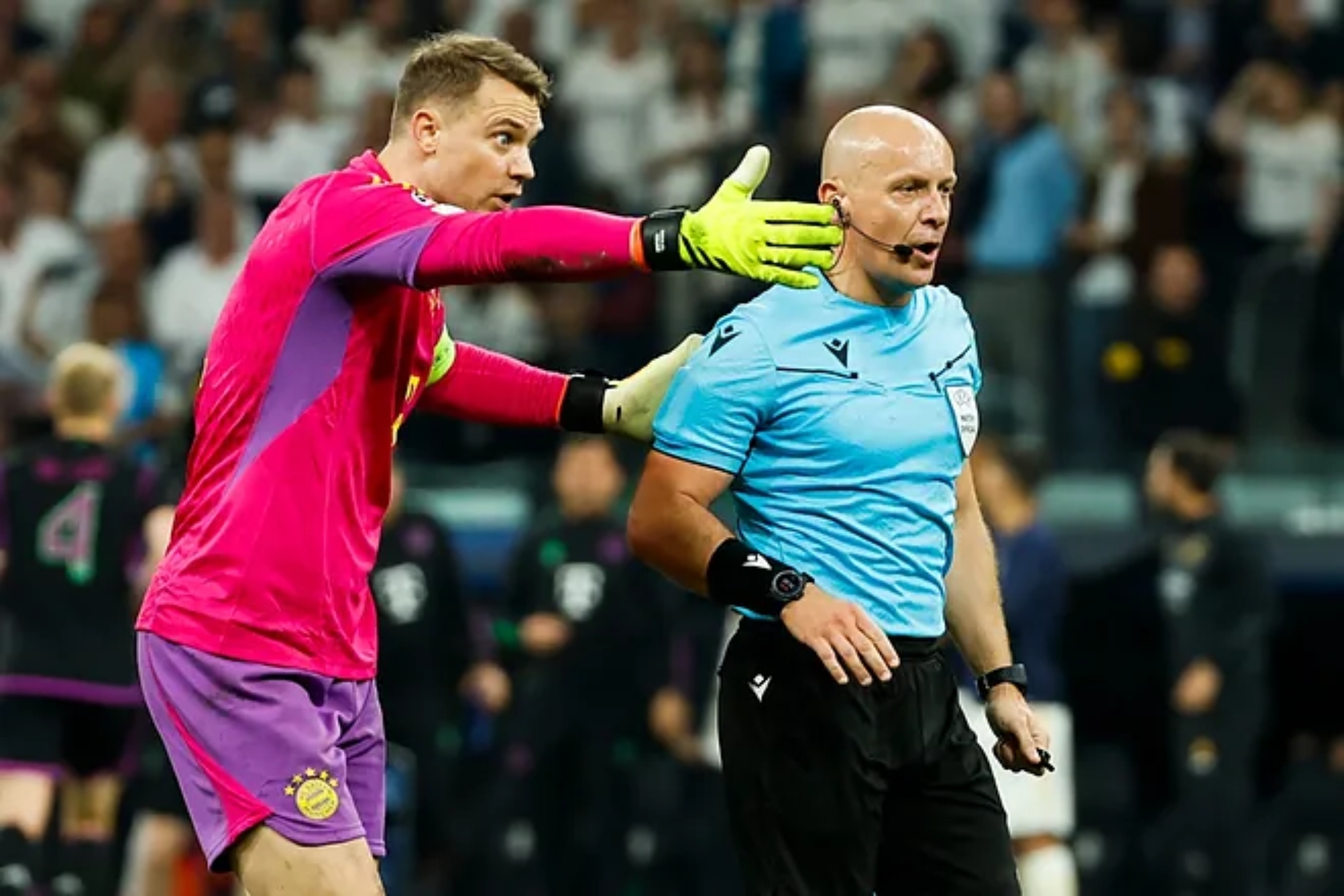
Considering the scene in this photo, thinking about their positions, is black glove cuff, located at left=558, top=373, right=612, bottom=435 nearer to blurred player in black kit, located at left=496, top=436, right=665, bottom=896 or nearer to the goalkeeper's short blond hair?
the goalkeeper's short blond hair

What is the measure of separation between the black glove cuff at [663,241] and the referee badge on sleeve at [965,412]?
124cm

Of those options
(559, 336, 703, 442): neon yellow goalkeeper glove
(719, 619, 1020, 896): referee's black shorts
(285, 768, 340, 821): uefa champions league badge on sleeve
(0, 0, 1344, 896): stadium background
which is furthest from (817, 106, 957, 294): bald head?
(0, 0, 1344, 896): stadium background

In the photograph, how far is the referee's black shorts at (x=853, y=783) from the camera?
5.67 meters

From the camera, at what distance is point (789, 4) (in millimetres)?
14109

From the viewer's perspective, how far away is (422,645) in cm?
1106

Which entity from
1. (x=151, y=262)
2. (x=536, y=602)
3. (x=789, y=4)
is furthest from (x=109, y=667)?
(x=789, y=4)

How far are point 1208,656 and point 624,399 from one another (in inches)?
223

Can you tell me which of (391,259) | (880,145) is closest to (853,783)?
(880,145)

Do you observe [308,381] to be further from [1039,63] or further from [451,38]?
[1039,63]

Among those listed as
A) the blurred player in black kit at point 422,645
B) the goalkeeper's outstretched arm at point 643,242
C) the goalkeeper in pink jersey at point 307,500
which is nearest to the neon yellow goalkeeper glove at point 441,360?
the goalkeeper in pink jersey at point 307,500

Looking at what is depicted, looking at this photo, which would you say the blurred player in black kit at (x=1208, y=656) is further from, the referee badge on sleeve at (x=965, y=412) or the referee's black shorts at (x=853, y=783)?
the referee's black shorts at (x=853, y=783)

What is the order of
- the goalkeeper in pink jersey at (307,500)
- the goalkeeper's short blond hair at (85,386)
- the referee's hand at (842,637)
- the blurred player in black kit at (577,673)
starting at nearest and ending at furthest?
the goalkeeper in pink jersey at (307,500) < the referee's hand at (842,637) < the goalkeeper's short blond hair at (85,386) < the blurred player in black kit at (577,673)

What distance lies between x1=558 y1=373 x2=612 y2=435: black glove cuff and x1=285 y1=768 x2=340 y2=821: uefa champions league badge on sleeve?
110 cm

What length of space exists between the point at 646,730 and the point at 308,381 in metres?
6.22
